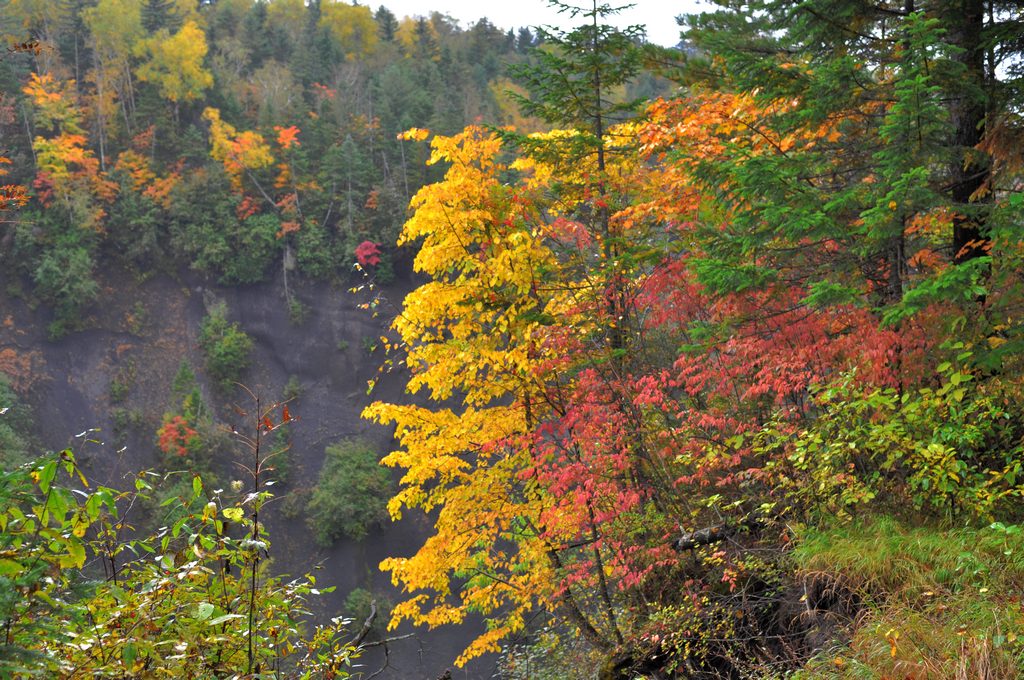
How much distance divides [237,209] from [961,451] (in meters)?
38.1

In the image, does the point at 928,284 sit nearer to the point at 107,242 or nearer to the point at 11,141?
the point at 107,242

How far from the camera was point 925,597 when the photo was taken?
4.65m

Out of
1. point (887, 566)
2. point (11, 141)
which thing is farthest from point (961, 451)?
point (11, 141)

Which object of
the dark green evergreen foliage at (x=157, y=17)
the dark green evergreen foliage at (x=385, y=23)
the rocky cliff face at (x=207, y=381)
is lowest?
the rocky cliff face at (x=207, y=381)

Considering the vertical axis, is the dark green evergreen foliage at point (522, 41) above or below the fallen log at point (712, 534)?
above

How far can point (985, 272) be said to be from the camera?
627cm

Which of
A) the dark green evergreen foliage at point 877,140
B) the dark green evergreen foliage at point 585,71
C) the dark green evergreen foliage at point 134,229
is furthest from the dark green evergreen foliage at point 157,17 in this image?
the dark green evergreen foliage at point 877,140

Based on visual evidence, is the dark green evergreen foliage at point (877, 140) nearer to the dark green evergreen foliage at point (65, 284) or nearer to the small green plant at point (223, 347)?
the small green plant at point (223, 347)

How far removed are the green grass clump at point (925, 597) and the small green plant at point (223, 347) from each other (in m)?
31.4

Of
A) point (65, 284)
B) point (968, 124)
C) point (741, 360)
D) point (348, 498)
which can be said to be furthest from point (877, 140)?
point (65, 284)

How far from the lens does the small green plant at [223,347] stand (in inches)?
1344

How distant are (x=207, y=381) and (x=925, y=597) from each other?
33943mm

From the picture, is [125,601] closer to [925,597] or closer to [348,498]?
[925,597]

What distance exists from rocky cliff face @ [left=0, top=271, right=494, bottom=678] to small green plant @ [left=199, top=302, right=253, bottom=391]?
20.8 inches
